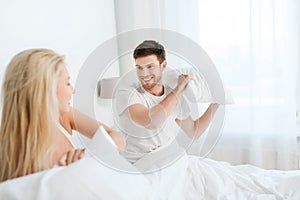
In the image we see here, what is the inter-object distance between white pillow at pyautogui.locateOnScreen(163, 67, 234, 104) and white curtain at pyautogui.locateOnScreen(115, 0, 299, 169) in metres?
0.57

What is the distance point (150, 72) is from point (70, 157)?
0.64 m

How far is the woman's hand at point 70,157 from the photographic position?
3.63ft

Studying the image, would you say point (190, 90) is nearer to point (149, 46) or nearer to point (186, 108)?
point (186, 108)

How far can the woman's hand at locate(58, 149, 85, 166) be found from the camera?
3.63 ft

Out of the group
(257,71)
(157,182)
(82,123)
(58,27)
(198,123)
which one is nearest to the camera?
(157,182)

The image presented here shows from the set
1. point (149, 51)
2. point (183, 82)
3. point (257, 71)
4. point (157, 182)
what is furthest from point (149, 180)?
point (257, 71)

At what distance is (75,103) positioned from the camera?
168 centimetres

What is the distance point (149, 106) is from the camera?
1.60 meters

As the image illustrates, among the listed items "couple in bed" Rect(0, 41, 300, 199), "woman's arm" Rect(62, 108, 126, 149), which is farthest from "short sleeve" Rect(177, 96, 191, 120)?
"woman's arm" Rect(62, 108, 126, 149)

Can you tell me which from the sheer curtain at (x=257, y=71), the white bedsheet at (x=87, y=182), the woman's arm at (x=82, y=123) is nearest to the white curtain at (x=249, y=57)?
the sheer curtain at (x=257, y=71)

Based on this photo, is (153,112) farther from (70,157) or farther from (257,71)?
(257,71)

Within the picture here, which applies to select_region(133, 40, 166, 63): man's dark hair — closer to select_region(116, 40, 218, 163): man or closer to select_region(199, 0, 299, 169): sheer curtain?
select_region(116, 40, 218, 163): man

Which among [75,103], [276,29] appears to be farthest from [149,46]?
[276,29]

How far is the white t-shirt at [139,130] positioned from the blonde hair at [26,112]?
1.60 feet
